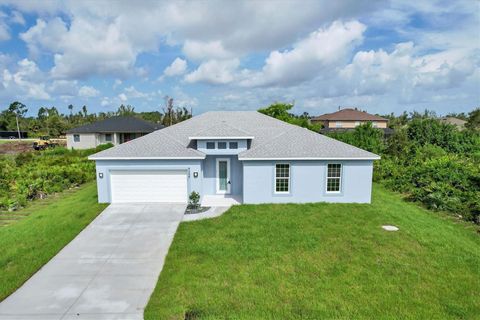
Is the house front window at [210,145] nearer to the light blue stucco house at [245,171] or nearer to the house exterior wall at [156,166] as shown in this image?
the light blue stucco house at [245,171]

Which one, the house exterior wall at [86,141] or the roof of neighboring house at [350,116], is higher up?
the roof of neighboring house at [350,116]

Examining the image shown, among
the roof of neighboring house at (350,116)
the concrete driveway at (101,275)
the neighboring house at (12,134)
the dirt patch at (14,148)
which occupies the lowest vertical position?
the concrete driveway at (101,275)

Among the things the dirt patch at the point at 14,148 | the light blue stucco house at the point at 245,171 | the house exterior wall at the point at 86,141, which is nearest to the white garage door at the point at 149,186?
the light blue stucco house at the point at 245,171

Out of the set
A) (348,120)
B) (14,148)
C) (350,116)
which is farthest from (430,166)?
(14,148)

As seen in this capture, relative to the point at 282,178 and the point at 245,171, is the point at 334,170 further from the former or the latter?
the point at 245,171

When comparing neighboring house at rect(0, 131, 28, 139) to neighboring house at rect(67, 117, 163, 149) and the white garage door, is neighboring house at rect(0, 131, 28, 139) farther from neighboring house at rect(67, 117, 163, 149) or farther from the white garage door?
the white garage door

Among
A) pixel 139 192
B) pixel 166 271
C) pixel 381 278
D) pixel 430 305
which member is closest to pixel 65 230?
pixel 139 192
